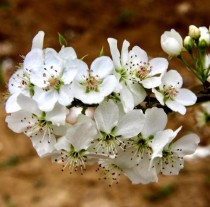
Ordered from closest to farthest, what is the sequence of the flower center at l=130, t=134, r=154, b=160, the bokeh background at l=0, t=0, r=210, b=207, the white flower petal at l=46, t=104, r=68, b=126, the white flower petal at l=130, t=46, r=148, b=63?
the white flower petal at l=46, t=104, r=68, b=126 < the flower center at l=130, t=134, r=154, b=160 < the white flower petal at l=130, t=46, r=148, b=63 < the bokeh background at l=0, t=0, r=210, b=207

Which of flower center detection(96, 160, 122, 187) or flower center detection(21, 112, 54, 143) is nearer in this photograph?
flower center detection(21, 112, 54, 143)

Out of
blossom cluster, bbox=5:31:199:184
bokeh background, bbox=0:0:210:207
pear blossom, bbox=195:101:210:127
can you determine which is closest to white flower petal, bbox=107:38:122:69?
blossom cluster, bbox=5:31:199:184

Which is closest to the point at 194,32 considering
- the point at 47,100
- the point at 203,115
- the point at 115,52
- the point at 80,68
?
the point at 115,52

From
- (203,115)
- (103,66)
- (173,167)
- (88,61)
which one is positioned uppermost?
(103,66)

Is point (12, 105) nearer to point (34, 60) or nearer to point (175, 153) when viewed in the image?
point (34, 60)

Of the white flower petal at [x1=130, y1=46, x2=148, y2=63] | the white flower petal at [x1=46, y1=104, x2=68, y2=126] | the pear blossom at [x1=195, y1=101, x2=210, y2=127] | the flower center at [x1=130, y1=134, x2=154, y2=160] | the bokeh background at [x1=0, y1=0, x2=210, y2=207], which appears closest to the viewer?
the white flower petal at [x1=46, y1=104, x2=68, y2=126]

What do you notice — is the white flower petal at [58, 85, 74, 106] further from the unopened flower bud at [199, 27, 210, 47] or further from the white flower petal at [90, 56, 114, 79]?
the unopened flower bud at [199, 27, 210, 47]

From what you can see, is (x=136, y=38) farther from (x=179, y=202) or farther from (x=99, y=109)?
(x=99, y=109)

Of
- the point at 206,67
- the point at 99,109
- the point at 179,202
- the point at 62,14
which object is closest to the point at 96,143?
the point at 99,109
